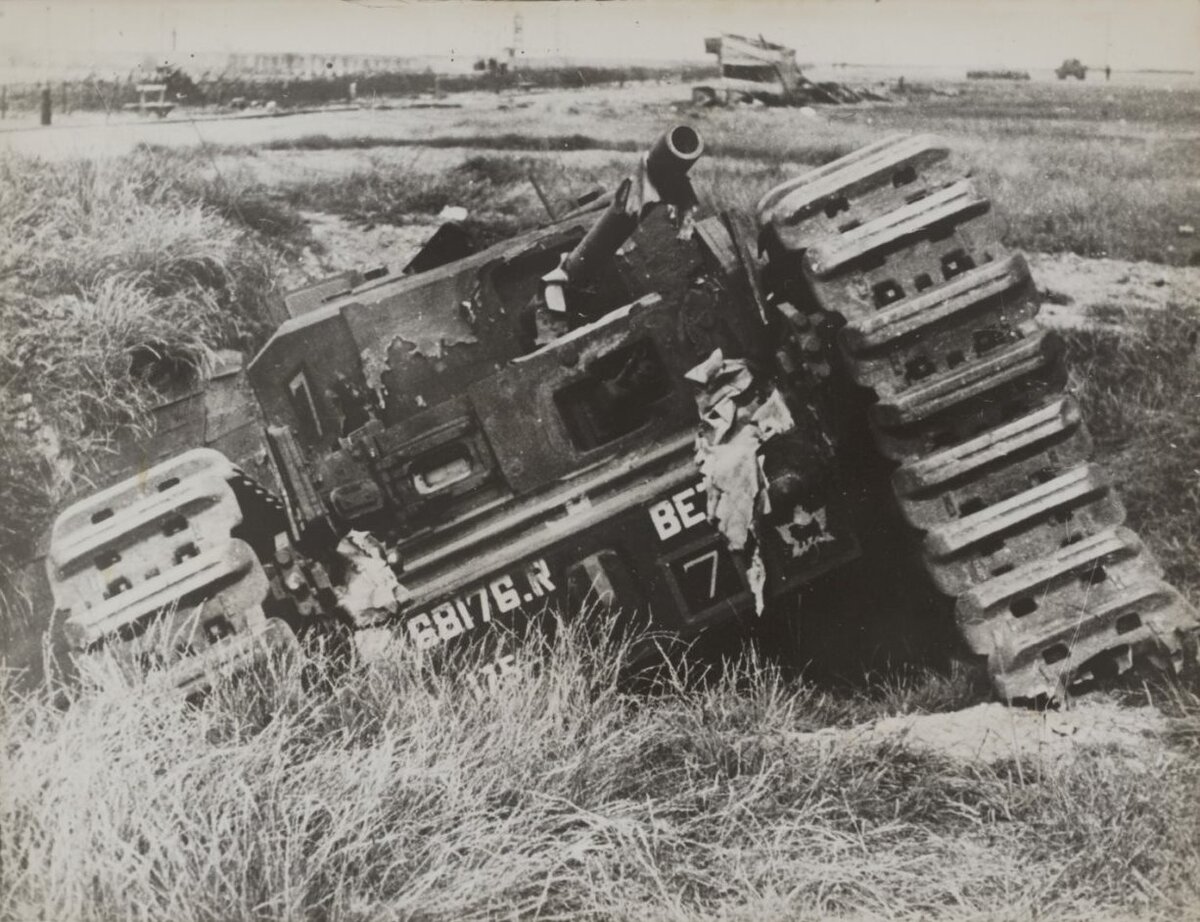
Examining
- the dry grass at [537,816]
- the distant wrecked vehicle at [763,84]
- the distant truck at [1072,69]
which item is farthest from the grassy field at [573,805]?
the distant wrecked vehicle at [763,84]

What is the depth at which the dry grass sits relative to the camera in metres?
3.16

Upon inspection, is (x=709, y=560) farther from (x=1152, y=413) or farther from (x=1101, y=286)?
(x=1101, y=286)

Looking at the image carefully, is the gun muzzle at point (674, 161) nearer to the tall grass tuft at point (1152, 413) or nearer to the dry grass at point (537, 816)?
the dry grass at point (537, 816)

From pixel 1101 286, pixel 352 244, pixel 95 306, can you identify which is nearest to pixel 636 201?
pixel 95 306

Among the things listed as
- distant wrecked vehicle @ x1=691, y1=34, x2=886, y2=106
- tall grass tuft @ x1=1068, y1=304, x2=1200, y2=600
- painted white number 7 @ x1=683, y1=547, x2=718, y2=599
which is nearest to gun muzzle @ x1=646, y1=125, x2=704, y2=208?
painted white number 7 @ x1=683, y1=547, x2=718, y2=599

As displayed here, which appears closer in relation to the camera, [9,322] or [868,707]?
[868,707]

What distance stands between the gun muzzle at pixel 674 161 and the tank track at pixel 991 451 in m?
0.65

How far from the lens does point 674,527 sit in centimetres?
432

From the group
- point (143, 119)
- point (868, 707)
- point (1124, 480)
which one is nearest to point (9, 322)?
point (143, 119)

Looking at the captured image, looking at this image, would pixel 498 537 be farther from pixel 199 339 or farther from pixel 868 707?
pixel 199 339

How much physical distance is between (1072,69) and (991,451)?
11.1 ft

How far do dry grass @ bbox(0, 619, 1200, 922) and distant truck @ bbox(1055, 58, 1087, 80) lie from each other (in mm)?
3700

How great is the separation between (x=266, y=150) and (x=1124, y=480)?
6.53 metres

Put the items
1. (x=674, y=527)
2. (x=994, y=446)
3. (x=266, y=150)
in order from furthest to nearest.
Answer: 1. (x=266, y=150)
2. (x=674, y=527)
3. (x=994, y=446)
